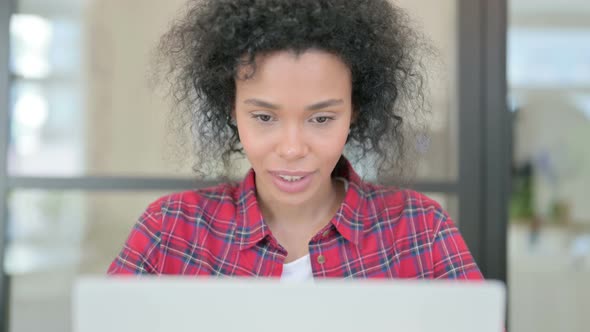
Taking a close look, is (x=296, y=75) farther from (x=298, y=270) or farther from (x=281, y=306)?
(x=281, y=306)

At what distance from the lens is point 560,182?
2.41 meters

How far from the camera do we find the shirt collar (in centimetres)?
138

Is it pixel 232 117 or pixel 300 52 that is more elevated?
pixel 300 52

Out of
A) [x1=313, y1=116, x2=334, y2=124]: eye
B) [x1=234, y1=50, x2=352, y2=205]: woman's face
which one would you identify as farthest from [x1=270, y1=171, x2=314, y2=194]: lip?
[x1=313, y1=116, x2=334, y2=124]: eye

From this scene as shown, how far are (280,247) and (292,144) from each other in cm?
29

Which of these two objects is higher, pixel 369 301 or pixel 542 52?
pixel 542 52

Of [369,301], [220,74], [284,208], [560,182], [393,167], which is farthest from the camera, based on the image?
[560,182]

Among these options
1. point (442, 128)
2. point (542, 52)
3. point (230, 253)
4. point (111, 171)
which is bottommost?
point (230, 253)

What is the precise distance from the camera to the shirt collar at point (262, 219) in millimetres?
1378

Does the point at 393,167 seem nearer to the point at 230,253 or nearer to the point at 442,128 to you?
the point at 230,253

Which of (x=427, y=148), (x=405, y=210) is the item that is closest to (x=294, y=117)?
(x=405, y=210)

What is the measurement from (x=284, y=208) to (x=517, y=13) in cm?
142

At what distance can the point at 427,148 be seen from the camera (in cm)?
223

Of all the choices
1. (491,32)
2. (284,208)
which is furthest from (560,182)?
(284,208)
